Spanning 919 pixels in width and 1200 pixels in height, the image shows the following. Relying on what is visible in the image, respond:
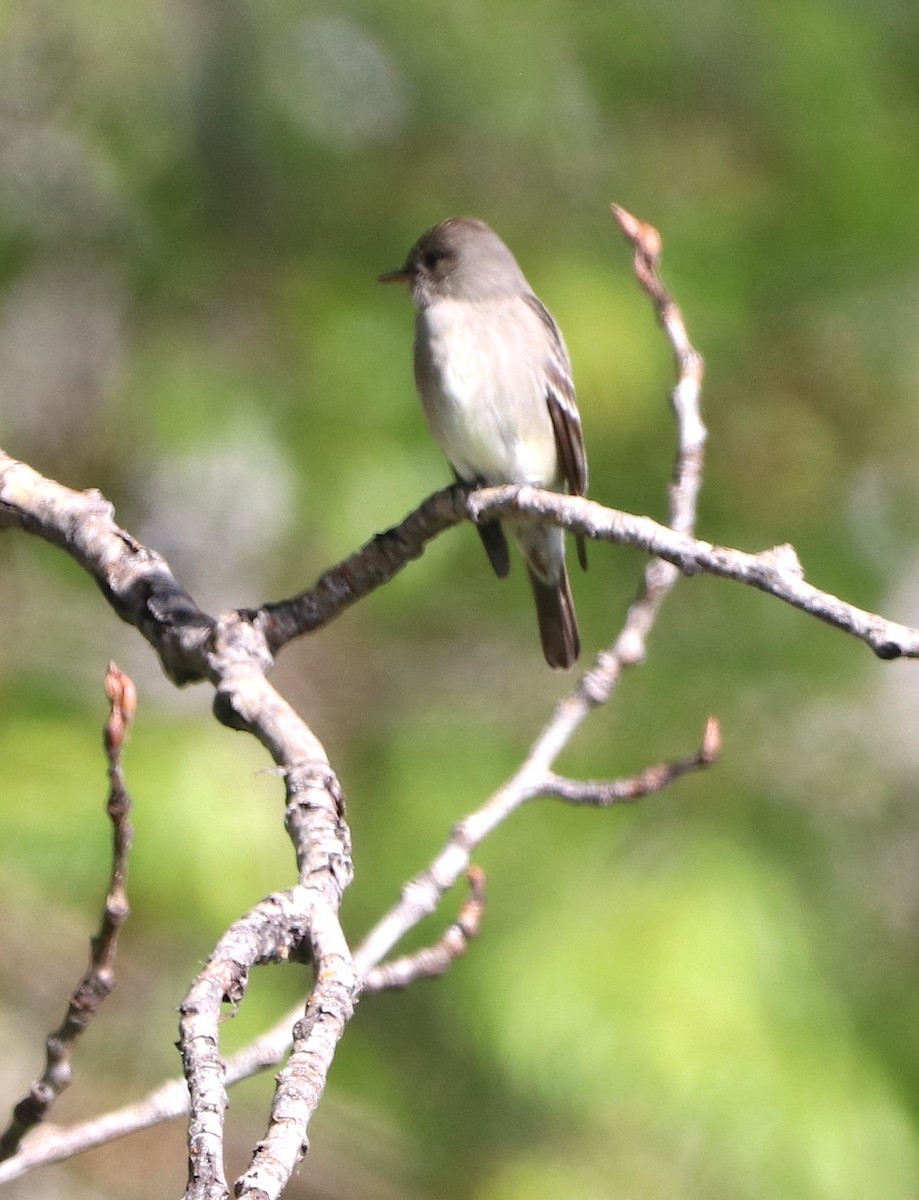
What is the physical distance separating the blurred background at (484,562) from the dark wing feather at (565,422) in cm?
41

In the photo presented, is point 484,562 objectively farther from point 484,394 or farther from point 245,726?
point 245,726

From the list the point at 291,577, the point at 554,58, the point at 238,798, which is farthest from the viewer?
the point at 554,58

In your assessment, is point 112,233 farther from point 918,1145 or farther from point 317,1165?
point 918,1145

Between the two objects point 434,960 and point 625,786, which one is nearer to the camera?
point 434,960

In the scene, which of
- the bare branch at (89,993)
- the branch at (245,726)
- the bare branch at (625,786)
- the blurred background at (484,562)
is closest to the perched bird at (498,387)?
the blurred background at (484,562)

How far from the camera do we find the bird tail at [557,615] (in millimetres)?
3402

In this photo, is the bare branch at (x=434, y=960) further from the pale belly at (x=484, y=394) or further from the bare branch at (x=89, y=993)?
the pale belly at (x=484, y=394)

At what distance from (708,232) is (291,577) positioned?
1390 millimetres

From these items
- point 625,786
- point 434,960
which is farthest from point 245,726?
point 625,786

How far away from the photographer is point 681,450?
2.19 metres

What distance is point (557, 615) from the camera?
3439 millimetres

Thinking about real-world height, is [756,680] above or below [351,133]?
below

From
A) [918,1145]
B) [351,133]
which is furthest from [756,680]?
[351,133]

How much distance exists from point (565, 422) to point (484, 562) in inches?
26.7
